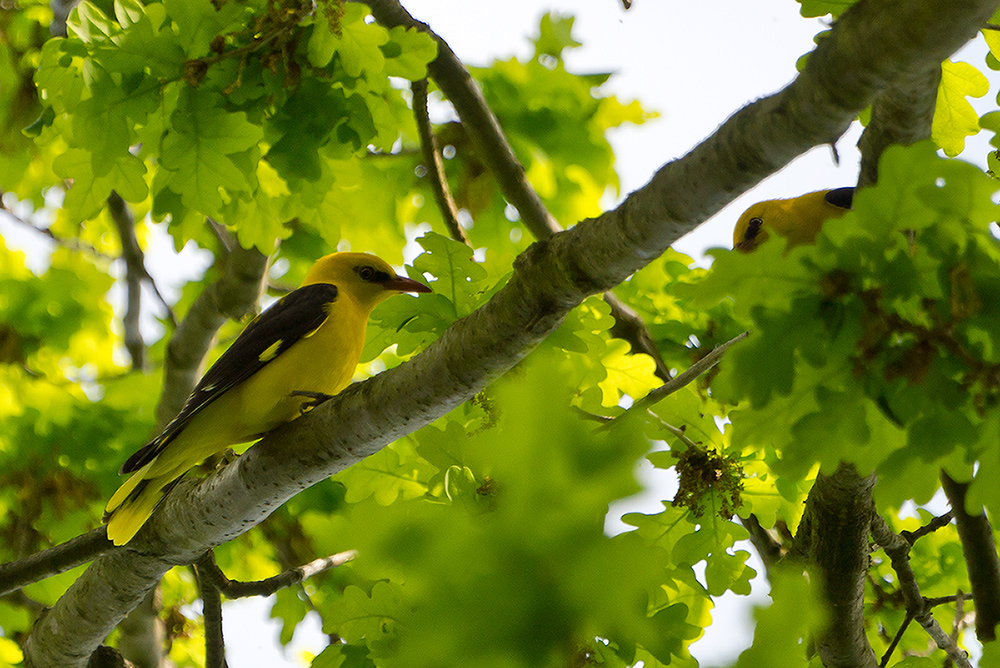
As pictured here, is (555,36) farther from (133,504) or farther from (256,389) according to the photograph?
(133,504)

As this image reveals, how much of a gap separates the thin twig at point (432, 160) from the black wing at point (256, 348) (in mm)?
544

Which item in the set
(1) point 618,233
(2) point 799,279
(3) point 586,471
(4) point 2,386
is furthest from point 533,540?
(4) point 2,386

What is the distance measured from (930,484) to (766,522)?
141 centimetres

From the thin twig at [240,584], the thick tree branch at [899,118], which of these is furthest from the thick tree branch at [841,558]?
the thin twig at [240,584]

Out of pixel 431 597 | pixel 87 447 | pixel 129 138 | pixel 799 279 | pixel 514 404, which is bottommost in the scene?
pixel 431 597

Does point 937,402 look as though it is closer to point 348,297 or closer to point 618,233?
point 618,233

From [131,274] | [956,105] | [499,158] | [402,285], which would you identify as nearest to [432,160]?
→ [499,158]

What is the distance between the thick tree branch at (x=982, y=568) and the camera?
248cm

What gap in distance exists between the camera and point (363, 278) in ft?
12.3

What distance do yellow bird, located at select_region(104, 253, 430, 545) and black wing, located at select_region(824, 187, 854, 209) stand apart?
210cm

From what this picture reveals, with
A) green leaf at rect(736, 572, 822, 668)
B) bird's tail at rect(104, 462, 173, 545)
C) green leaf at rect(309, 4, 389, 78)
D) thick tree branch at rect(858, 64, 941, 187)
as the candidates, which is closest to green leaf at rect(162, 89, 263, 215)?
green leaf at rect(309, 4, 389, 78)

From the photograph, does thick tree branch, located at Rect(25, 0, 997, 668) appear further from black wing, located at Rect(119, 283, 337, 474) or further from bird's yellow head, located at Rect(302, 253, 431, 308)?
bird's yellow head, located at Rect(302, 253, 431, 308)

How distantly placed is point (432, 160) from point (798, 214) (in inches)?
64.3

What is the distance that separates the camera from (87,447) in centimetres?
452
